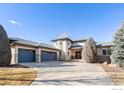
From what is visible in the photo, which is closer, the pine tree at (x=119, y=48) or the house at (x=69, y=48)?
the pine tree at (x=119, y=48)

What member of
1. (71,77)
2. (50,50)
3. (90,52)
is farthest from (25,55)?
(71,77)

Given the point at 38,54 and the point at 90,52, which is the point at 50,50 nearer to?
the point at 38,54

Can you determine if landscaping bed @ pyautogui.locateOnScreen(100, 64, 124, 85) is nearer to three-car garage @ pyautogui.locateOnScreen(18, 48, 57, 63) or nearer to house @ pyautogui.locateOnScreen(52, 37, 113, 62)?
three-car garage @ pyautogui.locateOnScreen(18, 48, 57, 63)

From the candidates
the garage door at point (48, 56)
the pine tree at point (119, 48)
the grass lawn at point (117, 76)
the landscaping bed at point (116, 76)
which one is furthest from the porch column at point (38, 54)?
the grass lawn at point (117, 76)

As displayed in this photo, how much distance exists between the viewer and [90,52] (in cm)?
1777

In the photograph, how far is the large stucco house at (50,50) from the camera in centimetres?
1484

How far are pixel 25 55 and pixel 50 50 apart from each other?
20.5 ft

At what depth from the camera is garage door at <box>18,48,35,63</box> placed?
15.2 m

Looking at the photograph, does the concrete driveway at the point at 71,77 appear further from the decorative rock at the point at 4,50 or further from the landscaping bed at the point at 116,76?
the decorative rock at the point at 4,50
